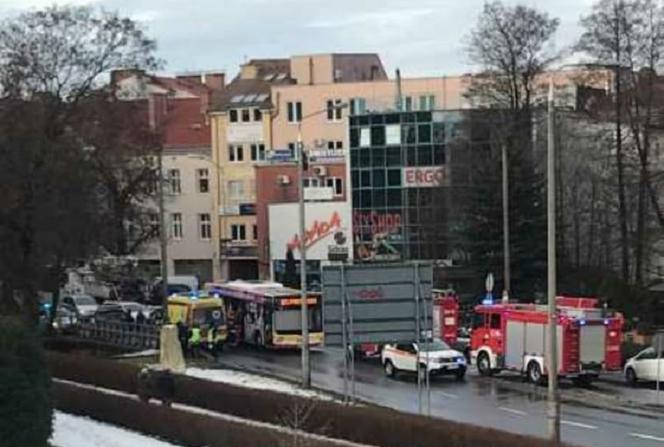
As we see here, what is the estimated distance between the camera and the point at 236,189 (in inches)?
4225

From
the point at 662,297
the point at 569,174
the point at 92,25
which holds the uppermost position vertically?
the point at 92,25

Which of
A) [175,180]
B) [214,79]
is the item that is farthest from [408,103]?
[214,79]

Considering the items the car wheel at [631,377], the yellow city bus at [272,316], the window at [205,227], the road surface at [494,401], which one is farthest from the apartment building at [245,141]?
the car wheel at [631,377]

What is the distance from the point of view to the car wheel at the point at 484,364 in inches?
1982

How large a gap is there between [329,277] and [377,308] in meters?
1.30

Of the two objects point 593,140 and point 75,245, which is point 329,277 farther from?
point 593,140

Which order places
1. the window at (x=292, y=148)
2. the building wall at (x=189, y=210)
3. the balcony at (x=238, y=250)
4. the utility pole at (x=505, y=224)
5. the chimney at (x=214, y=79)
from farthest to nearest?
the chimney at (x=214, y=79) → the building wall at (x=189, y=210) → the balcony at (x=238, y=250) → the window at (x=292, y=148) → the utility pole at (x=505, y=224)

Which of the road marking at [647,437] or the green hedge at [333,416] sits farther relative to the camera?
the road marking at [647,437]

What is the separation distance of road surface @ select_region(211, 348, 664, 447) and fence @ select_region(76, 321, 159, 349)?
3036 millimetres

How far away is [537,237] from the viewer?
6994 cm

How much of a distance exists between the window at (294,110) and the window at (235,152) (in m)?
4.40

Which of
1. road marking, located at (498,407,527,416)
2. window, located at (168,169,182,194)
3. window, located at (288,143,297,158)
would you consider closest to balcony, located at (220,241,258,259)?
window, located at (168,169,182,194)

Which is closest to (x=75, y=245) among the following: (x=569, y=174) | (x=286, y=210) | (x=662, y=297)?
(x=662, y=297)

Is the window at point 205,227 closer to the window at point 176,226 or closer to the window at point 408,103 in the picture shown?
the window at point 176,226
